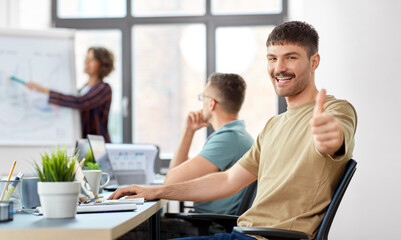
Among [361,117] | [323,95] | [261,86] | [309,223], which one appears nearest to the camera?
[323,95]

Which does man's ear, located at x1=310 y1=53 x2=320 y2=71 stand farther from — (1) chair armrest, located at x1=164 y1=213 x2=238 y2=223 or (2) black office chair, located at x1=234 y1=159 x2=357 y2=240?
(1) chair armrest, located at x1=164 y1=213 x2=238 y2=223

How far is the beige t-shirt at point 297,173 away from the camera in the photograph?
1.60 meters

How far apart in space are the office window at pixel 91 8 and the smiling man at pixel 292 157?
3.55 meters

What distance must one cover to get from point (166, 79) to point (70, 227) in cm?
422

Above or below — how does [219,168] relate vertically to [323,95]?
below

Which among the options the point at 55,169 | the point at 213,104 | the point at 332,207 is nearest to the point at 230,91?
the point at 213,104

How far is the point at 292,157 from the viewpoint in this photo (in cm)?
172

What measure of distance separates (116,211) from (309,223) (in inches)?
22.0

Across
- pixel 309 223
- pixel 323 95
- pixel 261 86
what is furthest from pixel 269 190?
pixel 261 86

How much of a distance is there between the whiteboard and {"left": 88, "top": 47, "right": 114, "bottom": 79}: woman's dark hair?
0.31m

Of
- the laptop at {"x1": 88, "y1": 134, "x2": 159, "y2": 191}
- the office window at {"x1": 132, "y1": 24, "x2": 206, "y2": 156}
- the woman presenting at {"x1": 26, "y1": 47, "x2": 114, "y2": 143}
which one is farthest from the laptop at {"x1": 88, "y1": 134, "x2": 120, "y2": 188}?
the office window at {"x1": 132, "y1": 24, "x2": 206, "y2": 156}

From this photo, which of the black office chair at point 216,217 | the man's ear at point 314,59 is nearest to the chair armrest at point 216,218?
the black office chair at point 216,217

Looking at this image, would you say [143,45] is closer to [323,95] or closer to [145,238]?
[145,238]

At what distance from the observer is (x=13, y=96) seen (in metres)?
4.34
